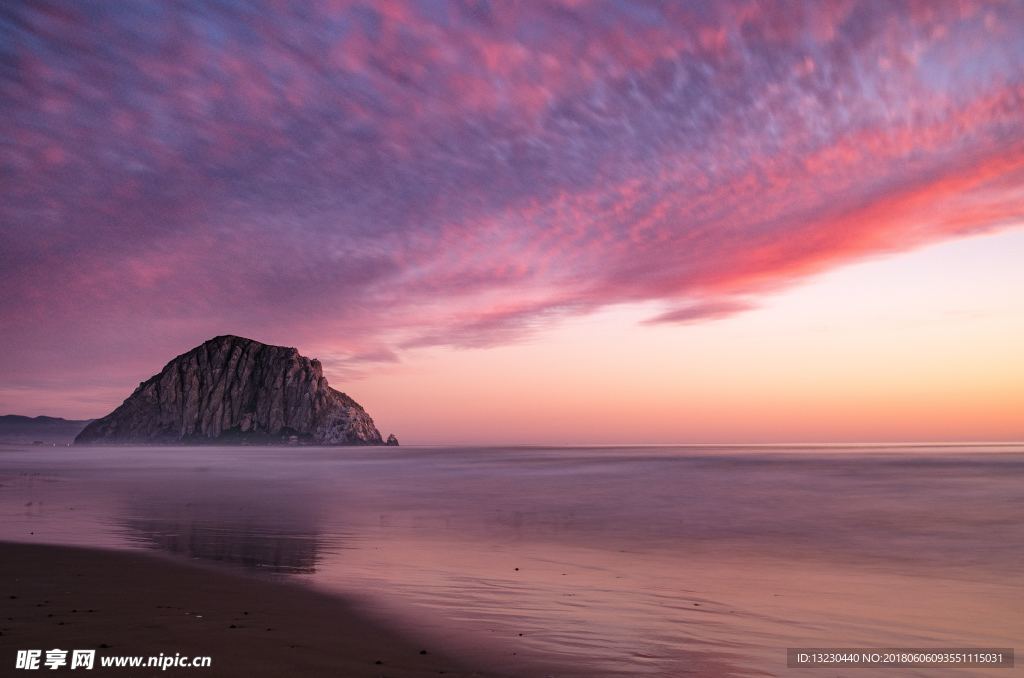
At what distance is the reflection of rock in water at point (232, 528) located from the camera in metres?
17.1

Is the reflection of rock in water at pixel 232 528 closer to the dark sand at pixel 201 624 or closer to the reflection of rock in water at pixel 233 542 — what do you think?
the reflection of rock in water at pixel 233 542

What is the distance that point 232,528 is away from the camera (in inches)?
930

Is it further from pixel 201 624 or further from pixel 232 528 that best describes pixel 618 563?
pixel 232 528

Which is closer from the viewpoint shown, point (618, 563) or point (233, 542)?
point (618, 563)

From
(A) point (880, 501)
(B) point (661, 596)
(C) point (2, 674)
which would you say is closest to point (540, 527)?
(B) point (661, 596)

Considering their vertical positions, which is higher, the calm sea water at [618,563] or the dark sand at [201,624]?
the dark sand at [201,624]

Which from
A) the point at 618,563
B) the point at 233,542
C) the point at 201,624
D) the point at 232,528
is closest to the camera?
the point at 201,624

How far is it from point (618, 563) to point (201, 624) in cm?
1158

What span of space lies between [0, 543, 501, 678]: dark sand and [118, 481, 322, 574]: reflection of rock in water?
3184mm

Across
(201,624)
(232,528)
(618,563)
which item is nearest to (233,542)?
(232,528)

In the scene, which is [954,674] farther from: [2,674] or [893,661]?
[2,674]

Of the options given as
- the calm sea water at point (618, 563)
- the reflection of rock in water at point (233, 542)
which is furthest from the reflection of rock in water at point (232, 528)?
the calm sea water at point (618, 563)

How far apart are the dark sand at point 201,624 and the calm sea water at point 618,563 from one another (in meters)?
0.98

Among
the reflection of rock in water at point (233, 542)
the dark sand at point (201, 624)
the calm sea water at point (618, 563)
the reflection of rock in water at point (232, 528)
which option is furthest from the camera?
the reflection of rock in water at point (232, 528)
